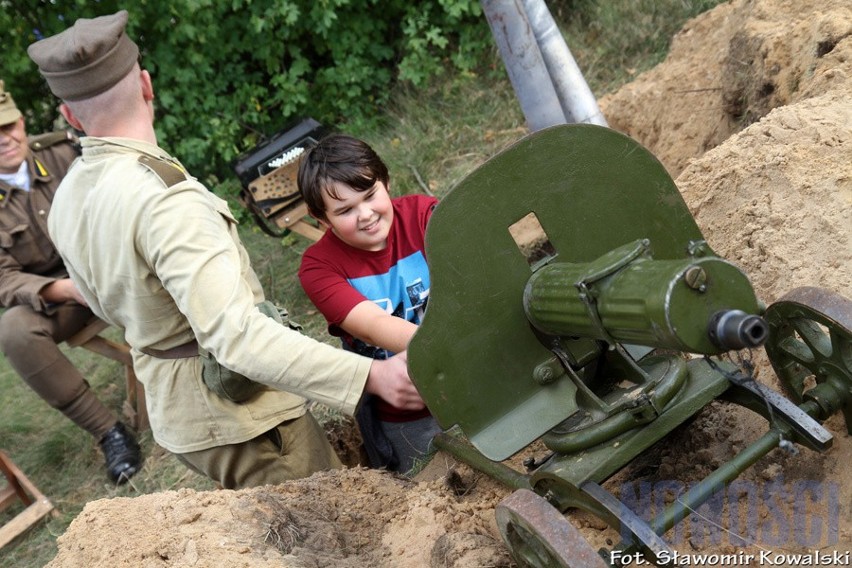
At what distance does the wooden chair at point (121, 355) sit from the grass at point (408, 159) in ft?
0.62

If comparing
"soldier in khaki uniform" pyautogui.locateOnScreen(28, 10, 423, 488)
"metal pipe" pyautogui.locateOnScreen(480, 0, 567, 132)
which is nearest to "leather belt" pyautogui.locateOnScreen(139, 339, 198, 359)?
"soldier in khaki uniform" pyautogui.locateOnScreen(28, 10, 423, 488)

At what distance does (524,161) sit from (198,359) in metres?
1.50

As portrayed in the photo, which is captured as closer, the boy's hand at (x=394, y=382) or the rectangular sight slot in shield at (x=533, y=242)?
the boy's hand at (x=394, y=382)

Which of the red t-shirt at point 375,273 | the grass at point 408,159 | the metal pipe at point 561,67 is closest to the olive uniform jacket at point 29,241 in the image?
the grass at point 408,159

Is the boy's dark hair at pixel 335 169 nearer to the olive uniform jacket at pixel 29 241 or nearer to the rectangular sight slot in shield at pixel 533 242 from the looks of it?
the rectangular sight slot in shield at pixel 533 242

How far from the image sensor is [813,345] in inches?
97.0

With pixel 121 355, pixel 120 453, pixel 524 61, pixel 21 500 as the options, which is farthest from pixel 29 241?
pixel 524 61

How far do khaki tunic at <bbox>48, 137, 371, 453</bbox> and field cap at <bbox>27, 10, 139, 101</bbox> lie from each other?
202 millimetres

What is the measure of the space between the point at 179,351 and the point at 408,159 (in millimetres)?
4020

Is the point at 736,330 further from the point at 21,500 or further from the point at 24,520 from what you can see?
the point at 21,500

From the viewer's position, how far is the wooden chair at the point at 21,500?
477cm

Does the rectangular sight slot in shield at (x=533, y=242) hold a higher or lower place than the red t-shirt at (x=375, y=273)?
lower

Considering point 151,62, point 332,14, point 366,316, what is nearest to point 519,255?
point 366,316

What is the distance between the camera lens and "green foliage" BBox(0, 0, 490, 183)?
23.9 ft
